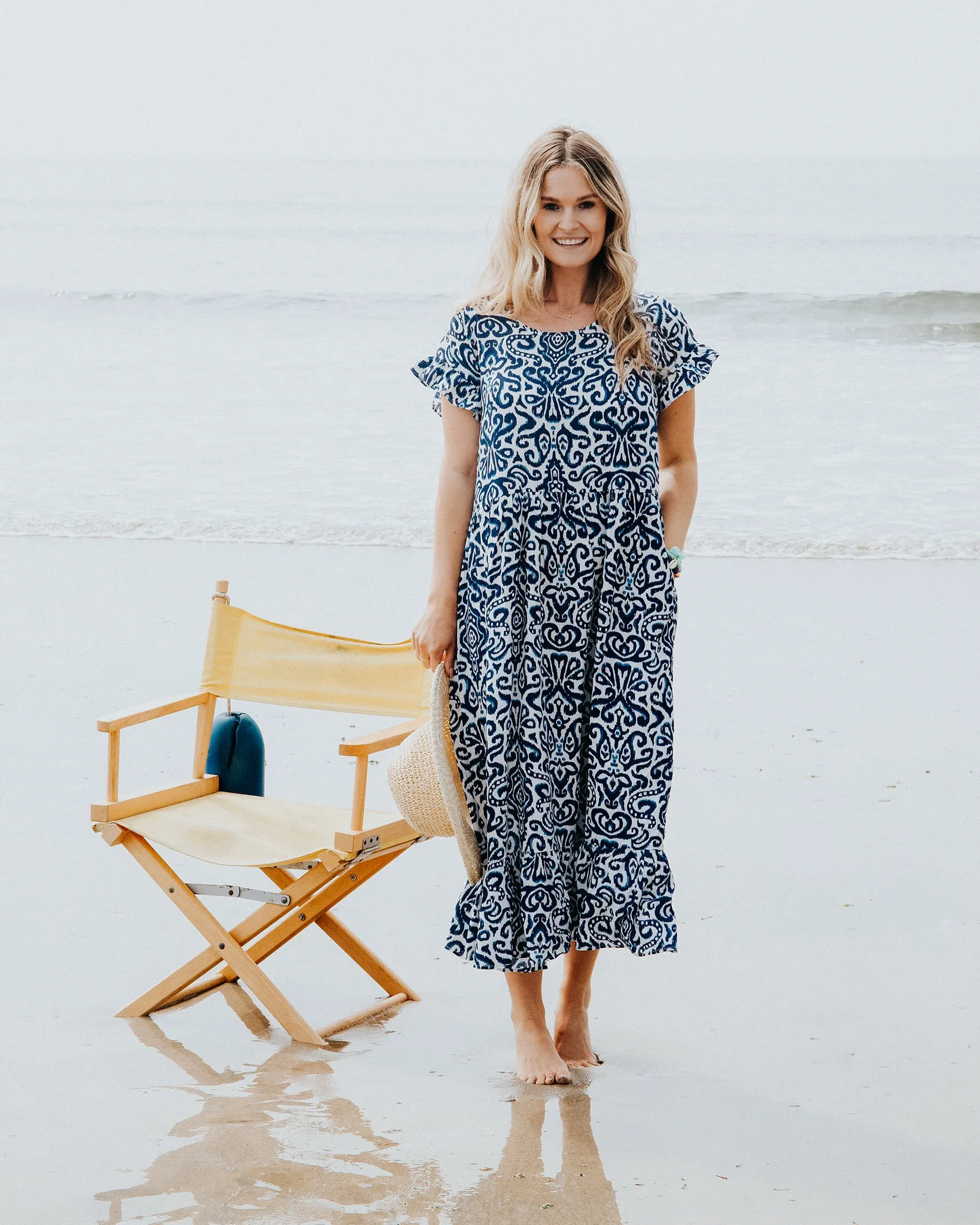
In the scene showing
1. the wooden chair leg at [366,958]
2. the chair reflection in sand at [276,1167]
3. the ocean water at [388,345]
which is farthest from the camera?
the ocean water at [388,345]

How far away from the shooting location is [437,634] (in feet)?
8.75

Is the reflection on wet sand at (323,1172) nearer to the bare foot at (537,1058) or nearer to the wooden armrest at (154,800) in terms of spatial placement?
the bare foot at (537,1058)

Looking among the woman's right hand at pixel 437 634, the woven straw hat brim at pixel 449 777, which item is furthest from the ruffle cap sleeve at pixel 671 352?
the woven straw hat brim at pixel 449 777

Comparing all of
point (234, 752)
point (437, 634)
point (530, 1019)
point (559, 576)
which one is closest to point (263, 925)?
point (234, 752)

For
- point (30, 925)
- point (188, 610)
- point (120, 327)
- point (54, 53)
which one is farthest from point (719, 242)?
point (30, 925)

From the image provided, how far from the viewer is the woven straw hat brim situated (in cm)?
262

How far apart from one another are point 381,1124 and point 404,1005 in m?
0.57

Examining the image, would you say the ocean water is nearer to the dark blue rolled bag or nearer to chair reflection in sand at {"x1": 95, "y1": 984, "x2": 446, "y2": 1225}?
the dark blue rolled bag

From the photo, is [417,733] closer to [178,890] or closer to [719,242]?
[178,890]

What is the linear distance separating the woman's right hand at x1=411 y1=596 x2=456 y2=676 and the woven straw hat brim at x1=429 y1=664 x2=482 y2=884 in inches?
1.1

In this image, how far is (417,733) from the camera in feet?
8.86

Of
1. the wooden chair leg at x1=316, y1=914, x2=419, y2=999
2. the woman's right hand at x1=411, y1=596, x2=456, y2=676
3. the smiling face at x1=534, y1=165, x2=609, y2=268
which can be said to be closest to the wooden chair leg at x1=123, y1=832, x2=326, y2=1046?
the wooden chair leg at x1=316, y1=914, x2=419, y2=999

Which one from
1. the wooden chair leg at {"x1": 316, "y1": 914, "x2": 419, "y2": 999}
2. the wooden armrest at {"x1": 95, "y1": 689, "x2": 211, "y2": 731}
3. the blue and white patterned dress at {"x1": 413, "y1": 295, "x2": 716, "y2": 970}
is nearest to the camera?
the blue and white patterned dress at {"x1": 413, "y1": 295, "x2": 716, "y2": 970}

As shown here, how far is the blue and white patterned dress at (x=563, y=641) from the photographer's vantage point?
2.58 metres
